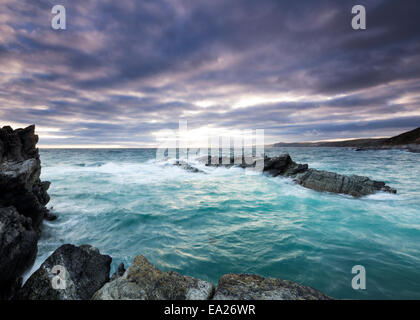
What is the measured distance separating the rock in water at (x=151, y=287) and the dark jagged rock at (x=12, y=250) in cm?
286

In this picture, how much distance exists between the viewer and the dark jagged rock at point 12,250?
4012 mm

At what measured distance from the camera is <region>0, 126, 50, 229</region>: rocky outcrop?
617cm

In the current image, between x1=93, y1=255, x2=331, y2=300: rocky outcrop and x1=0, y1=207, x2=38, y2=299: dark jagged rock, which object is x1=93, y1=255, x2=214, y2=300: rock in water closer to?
x1=93, y1=255, x2=331, y2=300: rocky outcrop

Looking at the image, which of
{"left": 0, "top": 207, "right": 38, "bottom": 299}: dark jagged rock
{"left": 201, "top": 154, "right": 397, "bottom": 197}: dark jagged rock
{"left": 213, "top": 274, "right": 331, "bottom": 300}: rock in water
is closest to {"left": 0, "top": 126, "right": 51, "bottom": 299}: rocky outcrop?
{"left": 0, "top": 207, "right": 38, "bottom": 299}: dark jagged rock

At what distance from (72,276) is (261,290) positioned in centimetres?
388

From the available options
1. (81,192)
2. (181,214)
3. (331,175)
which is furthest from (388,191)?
(81,192)

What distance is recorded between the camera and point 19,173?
6.35 m

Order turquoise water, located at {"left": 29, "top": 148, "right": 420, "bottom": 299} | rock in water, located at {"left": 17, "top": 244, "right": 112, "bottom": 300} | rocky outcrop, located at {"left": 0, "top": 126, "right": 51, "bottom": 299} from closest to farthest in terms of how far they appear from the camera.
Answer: rock in water, located at {"left": 17, "top": 244, "right": 112, "bottom": 300}
rocky outcrop, located at {"left": 0, "top": 126, "right": 51, "bottom": 299}
turquoise water, located at {"left": 29, "top": 148, "right": 420, "bottom": 299}

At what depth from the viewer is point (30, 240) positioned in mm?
4859

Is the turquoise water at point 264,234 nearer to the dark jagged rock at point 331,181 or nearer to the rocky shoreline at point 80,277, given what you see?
the dark jagged rock at point 331,181

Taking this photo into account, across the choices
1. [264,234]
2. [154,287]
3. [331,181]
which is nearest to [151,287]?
[154,287]

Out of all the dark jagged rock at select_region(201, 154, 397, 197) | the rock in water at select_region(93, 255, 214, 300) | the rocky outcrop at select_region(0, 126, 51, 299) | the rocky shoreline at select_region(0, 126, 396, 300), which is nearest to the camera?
the rock in water at select_region(93, 255, 214, 300)

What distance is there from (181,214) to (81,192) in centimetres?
1011
